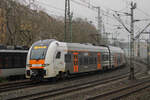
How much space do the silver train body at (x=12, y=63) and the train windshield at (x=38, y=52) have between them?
2.47 metres

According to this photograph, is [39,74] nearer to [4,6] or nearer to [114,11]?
[114,11]

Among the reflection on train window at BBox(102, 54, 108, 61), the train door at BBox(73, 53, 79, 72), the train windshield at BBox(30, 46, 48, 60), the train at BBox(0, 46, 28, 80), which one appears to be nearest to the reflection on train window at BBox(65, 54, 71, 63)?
the train door at BBox(73, 53, 79, 72)

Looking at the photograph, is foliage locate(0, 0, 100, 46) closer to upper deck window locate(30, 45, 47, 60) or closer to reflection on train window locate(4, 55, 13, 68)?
reflection on train window locate(4, 55, 13, 68)

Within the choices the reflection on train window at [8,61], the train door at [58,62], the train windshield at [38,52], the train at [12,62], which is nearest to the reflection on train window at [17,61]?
the train at [12,62]

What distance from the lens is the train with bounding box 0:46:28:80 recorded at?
16.2m

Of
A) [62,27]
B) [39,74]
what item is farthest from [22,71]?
[62,27]

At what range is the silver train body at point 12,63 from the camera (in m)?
16.2

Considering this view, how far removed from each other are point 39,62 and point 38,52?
33.9 inches

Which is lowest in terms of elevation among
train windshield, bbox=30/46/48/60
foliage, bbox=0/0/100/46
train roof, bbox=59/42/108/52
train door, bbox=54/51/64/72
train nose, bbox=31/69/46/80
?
train nose, bbox=31/69/46/80

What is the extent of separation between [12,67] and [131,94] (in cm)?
985

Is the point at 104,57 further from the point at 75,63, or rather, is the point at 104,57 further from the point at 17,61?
the point at 17,61

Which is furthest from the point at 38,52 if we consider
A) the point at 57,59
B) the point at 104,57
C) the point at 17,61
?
→ the point at 104,57

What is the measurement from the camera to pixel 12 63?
55.9 ft

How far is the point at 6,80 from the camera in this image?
17125 millimetres
